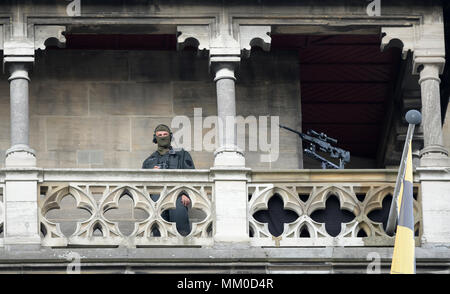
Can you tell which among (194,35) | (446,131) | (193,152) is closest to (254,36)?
(194,35)

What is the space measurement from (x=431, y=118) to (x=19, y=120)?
207 inches

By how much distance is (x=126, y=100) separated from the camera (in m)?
34.5

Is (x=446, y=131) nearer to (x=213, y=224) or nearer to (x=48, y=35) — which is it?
(x=213, y=224)

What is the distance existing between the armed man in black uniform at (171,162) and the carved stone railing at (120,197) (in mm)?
240

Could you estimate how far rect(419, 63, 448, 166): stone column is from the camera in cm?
3212

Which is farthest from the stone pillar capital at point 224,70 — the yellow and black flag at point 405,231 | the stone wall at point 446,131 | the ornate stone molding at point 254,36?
the stone wall at point 446,131

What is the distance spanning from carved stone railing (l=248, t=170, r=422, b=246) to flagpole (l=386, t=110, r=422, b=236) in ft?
0.53

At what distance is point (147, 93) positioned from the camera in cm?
3459

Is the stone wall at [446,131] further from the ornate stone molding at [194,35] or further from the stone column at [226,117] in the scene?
the ornate stone molding at [194,35]

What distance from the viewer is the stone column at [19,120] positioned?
1250 inches

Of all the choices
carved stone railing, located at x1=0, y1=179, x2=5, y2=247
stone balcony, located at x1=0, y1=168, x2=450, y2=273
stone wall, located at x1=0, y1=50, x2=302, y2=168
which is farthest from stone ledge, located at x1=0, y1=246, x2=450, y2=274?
stone wall, located at x1=0, y1=50, x2=302, y2=168

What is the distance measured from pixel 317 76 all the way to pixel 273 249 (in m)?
5.27
